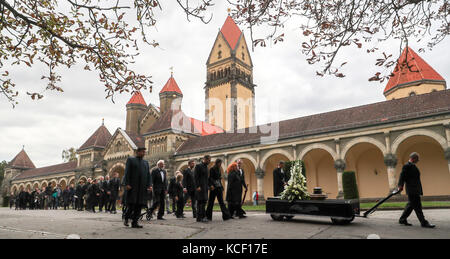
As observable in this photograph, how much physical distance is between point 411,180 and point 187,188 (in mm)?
6194

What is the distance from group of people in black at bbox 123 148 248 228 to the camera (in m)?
7.13

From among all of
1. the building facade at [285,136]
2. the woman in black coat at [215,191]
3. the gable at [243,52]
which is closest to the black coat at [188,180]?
the woman in black coat at [215,191]

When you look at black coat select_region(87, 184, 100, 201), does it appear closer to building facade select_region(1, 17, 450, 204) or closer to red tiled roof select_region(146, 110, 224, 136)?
building facade select_region(1, 17, 450, 204)

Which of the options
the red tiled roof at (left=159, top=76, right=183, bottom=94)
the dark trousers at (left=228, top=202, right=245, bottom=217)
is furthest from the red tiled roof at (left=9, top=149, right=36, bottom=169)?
the dark trousers at (left=228, top=202, right=245, bottom=217)

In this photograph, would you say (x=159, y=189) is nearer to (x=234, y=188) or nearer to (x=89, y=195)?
(x=234, y=188)

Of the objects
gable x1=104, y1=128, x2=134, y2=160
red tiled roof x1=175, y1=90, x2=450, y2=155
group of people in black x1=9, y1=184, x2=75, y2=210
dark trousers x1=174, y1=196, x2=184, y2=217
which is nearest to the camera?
dark trousers x1=174, y1=196, x2=184, y2=217

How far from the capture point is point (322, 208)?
7.48m

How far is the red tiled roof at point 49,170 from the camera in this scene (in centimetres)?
4733

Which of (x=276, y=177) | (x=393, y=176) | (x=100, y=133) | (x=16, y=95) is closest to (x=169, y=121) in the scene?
(x=100, y=133)

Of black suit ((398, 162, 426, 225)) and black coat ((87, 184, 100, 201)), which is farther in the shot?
black coat ((87, 184, 100, 201))

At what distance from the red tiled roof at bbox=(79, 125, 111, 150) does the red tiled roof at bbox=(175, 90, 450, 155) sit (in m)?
16.7

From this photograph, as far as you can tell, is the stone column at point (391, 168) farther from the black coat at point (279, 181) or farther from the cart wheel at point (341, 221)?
the cart wheel at point (341, 221)

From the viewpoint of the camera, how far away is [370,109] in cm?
2434
